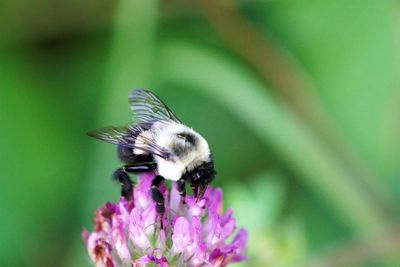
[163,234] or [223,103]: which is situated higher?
[223,103]

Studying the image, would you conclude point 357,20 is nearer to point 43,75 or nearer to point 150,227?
point 43,75

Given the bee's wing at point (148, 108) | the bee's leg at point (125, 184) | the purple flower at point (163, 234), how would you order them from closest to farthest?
the purple flower at point (163, 234), the bee's leg at point (125, 184), the bee's wing at point (148, 108)

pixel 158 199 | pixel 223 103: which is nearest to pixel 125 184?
pixel 158 199

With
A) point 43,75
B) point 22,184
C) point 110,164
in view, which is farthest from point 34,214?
point 43,75

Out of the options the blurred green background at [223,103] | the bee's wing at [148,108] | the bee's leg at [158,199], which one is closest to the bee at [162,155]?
the bee's leg at [158,199]

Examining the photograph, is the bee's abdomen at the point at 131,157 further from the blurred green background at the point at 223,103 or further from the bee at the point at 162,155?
the blurred green background at the point at 223,103

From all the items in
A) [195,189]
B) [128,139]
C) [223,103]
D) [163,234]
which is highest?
[223,103]

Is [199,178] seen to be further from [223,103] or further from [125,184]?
[223,103]

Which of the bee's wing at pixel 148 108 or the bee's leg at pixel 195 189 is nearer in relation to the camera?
the bee's leg at pixel 195 189
